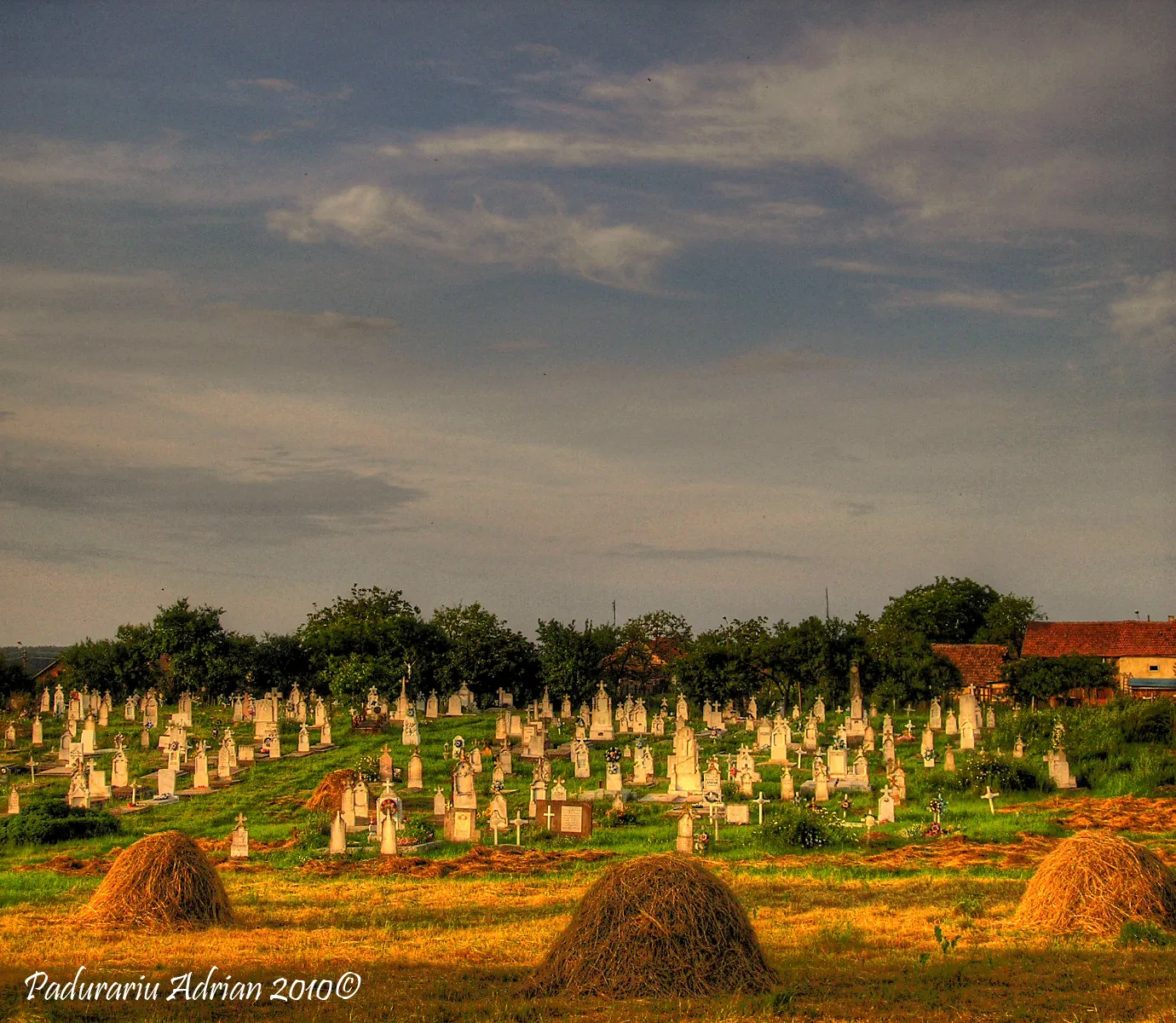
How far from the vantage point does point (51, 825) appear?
28.0 metres

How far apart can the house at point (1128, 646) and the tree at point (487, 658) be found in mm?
27753

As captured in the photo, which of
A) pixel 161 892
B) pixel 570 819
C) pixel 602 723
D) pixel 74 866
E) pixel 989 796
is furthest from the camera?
pixel 602 723

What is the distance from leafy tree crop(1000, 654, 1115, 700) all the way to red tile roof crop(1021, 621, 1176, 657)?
48.6 feet

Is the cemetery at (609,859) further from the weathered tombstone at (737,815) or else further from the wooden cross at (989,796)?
the wooden cross at (989,796)

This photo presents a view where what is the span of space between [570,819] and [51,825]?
11766 mm

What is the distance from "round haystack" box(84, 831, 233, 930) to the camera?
17.7 meters

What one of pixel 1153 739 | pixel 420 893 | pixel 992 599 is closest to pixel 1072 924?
pixel 420 893

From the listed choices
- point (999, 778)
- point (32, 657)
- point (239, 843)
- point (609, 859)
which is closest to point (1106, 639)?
point (999, 778)

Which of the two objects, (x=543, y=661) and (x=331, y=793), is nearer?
(x=331, y=793)

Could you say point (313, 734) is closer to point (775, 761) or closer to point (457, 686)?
point (457, 686)

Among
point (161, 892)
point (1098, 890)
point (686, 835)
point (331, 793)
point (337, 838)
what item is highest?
point (161, 892)

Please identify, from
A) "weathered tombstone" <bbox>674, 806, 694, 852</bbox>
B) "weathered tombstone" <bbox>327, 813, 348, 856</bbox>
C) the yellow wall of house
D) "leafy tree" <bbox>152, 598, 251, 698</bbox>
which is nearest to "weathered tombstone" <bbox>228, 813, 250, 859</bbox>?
"weathered tombstone" <bbox>327, 813, 348, 856</bbox>

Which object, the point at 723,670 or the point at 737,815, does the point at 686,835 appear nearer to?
the point at 737,815

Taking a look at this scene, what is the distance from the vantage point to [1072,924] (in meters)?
16.6
